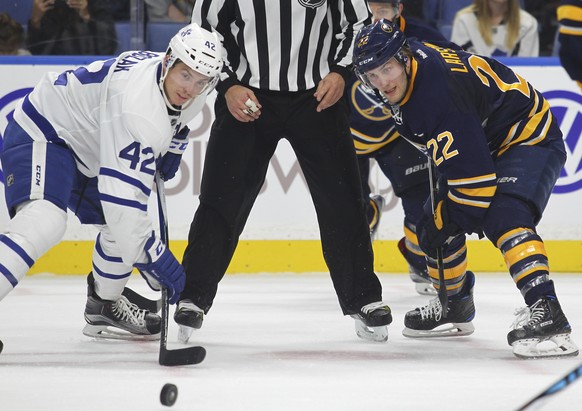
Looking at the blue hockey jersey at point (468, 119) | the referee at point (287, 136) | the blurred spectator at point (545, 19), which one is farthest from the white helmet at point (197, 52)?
the blurred spectator at point (545, 19)

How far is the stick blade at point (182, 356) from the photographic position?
3.01 metres

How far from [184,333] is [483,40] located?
2700 mm

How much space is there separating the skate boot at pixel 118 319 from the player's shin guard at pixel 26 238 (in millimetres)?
600

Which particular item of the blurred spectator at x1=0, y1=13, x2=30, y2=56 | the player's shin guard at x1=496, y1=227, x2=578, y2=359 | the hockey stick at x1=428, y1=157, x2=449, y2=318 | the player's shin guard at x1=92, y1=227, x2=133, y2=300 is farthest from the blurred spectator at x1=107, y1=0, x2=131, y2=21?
the player's shin guard at x1=496, y1=227, x2=578, y2=359

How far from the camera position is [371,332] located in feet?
11.6

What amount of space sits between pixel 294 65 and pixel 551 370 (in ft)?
4.08

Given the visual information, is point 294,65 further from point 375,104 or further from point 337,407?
point 337,407

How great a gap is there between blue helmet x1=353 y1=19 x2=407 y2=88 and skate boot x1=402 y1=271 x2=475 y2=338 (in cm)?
85

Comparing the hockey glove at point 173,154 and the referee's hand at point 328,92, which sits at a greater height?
the referee's hand at point 328,92

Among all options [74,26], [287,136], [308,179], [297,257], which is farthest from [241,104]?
[74,26]

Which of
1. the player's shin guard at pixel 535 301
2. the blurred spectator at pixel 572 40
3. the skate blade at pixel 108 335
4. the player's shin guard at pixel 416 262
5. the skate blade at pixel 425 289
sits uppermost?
the blurred spectator at pixel 572 40

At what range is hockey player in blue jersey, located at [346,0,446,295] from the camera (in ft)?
13.6

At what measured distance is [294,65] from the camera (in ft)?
11.5

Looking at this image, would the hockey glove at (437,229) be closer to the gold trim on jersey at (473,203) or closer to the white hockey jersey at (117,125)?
the gold trim on jersey at (473,203)
